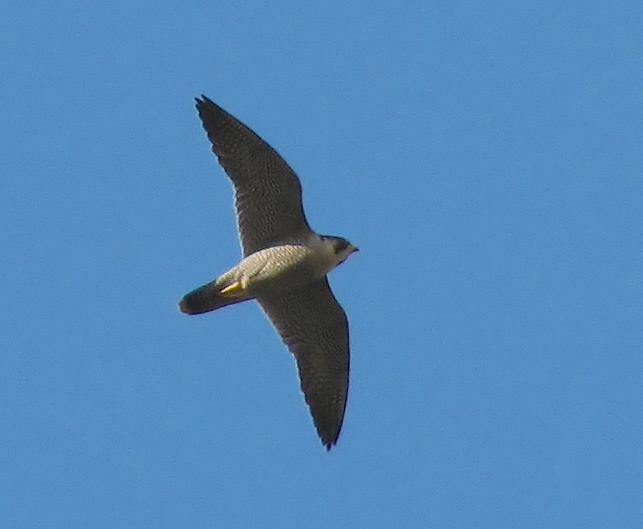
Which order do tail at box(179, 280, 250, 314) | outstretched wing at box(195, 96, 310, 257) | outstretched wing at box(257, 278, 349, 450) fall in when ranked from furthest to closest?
outstretched wing at box(257, 278, 349, 450) → outstretched wing at box(195, 96, 310, 257) → tail at box(179, 280, 250, 314)

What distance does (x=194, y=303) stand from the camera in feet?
57.3

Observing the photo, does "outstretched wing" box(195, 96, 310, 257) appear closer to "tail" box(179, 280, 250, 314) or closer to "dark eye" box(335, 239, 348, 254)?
"dark eye" box(335, 239, 348, 254)

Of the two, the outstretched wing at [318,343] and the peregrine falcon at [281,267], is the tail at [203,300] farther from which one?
the outstretched wing at [318,343]

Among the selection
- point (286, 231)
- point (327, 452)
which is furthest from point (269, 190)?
point (327, 452)

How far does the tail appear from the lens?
17453mm

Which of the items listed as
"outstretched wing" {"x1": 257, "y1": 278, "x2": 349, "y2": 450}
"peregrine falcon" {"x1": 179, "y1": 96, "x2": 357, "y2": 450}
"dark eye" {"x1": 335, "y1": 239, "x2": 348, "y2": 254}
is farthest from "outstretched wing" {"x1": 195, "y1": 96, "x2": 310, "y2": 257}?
"outstretched wing" {"x1": 257, "y1": 278, "x2": 349, "y2": 450}

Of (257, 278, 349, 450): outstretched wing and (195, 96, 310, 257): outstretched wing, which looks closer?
(195, 96, 310, 257): outstretched wing

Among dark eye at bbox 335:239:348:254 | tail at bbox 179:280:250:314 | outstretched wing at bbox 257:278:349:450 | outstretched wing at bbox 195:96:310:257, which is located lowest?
outstretched wing at bbox 257:278:349:450

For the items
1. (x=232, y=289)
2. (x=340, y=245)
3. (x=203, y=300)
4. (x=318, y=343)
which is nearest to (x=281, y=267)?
(x=232, y=289)

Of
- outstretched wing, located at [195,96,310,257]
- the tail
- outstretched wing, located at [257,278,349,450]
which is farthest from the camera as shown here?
outstretched wing, located at [257,278,349,450]

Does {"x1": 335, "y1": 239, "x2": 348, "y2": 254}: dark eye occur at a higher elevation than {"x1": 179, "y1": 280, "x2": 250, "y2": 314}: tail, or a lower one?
higher

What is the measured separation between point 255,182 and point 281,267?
0.88 m

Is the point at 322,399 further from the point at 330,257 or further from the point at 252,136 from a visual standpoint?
the point at 252,136

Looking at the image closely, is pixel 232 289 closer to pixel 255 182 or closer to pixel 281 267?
pixel 281 267
